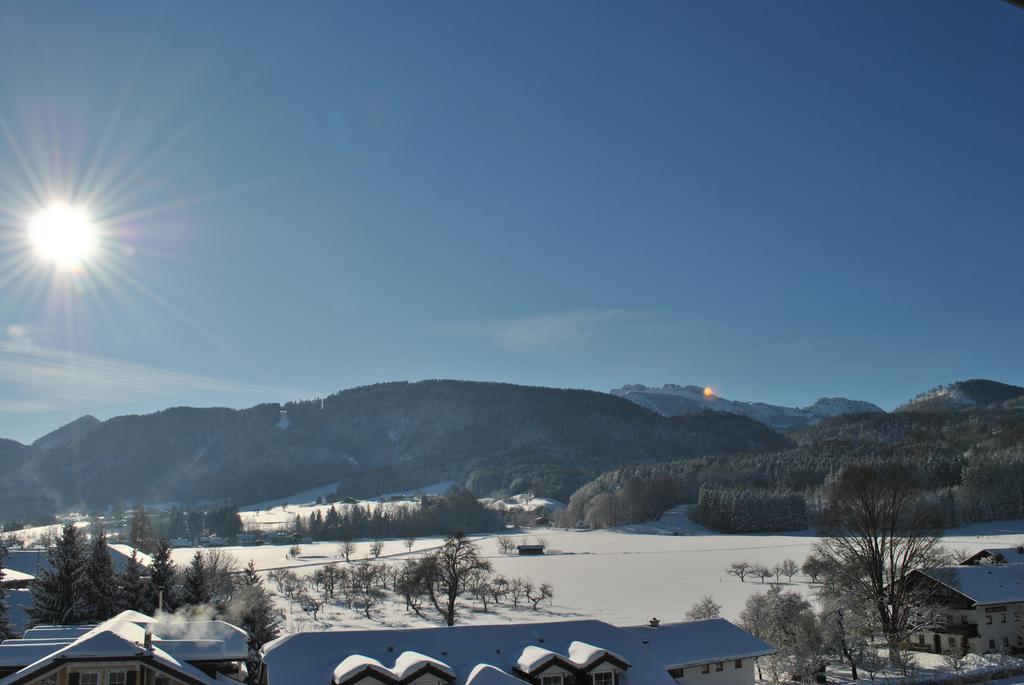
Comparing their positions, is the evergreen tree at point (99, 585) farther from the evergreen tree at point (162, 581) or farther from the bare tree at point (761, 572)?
the bare tree at point (761, 572)

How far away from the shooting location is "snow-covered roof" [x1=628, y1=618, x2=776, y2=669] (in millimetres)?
32250

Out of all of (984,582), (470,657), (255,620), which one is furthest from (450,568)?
(984,582)

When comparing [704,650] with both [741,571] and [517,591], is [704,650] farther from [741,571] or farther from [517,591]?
[741,571]

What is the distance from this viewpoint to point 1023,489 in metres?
136

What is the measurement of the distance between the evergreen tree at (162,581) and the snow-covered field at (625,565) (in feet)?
70.2

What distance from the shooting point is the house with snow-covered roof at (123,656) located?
2022 centimetres

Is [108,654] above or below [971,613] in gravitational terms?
above

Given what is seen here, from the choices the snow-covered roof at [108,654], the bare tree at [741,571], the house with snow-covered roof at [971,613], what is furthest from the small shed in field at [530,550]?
the snow-covered roof at [108,654]

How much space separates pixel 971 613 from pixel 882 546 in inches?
341

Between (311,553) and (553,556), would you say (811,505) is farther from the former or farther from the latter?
(311,553)

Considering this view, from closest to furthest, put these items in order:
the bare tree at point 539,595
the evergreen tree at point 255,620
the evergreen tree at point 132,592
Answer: the evergreen tree at point 132,592 < the evergreen tree at point 255,620 < the bare tree at point 539,595

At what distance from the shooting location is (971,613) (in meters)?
45.9

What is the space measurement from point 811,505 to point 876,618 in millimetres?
129967

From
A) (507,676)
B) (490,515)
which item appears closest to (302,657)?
(507,676)
